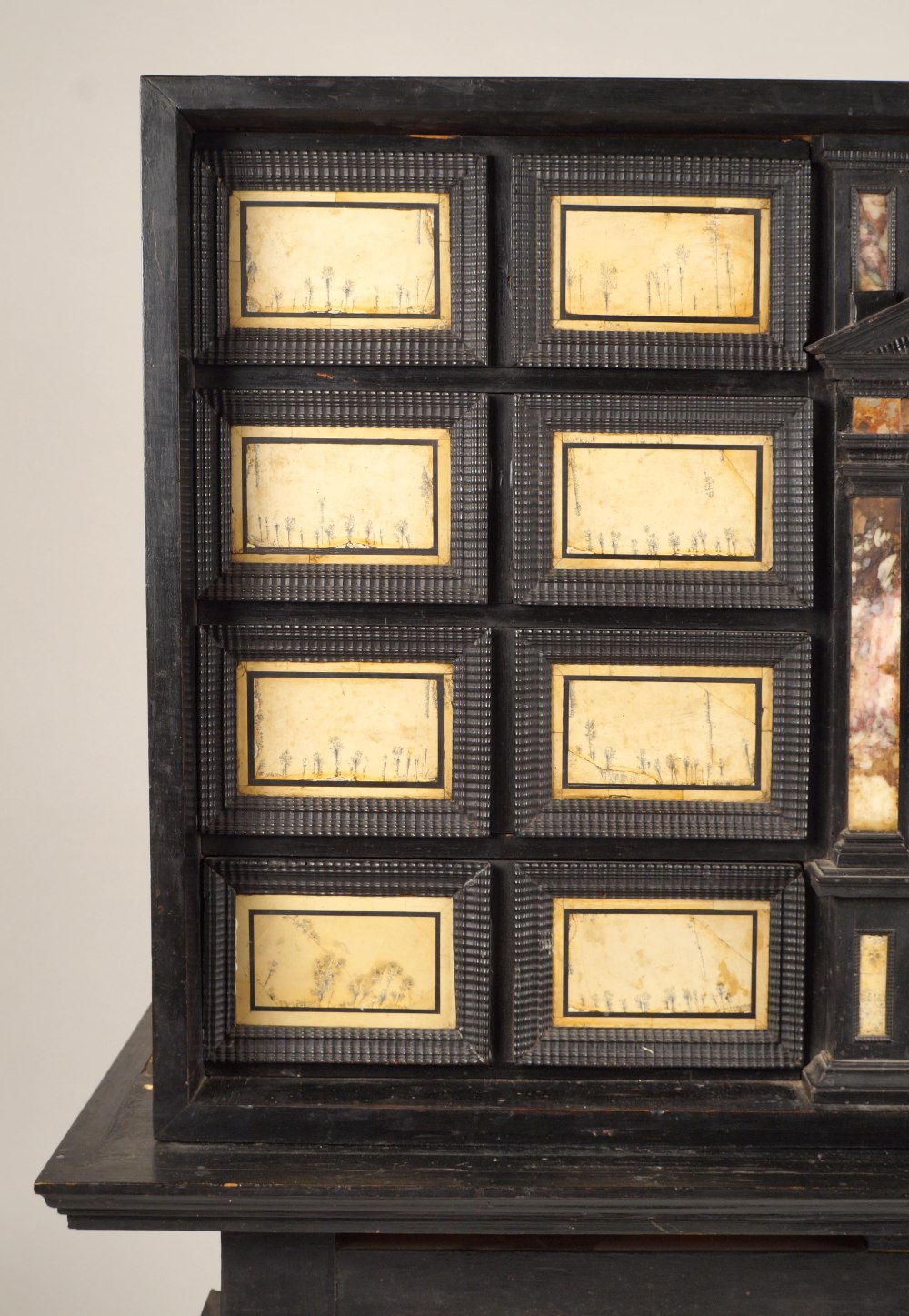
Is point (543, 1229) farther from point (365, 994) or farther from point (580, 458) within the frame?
point (580, 458)

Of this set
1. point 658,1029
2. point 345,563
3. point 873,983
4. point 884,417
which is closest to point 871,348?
point 884,417

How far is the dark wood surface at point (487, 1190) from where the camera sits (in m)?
1.97

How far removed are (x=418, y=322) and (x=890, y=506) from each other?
880mm

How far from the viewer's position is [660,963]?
2.16 metres

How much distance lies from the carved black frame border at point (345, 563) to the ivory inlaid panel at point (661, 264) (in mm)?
260

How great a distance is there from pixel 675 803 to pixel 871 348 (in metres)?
0.85

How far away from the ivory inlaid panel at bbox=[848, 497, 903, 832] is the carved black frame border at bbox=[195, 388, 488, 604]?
2.15ft

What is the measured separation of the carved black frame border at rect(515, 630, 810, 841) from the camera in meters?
2.12

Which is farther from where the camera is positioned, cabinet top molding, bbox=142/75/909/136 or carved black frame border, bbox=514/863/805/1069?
carved black frame border, bbox=514/863/805/1069

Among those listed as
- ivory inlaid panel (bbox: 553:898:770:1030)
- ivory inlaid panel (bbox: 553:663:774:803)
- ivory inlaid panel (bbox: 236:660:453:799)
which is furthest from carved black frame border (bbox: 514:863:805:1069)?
ivory inlaid panel (bbox: 236:660:453:799)

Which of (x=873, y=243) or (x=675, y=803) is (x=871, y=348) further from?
(x=675, y=803)

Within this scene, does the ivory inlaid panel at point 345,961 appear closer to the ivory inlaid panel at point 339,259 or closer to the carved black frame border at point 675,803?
the carved black frame border at point 675,803

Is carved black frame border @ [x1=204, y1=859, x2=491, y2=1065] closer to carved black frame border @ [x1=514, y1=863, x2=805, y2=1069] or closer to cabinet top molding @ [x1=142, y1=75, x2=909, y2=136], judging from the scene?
carved black frame border @ [x1=514, y1=863, x2=805, y2=1069]

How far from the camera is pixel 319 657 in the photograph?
213 centimetres
